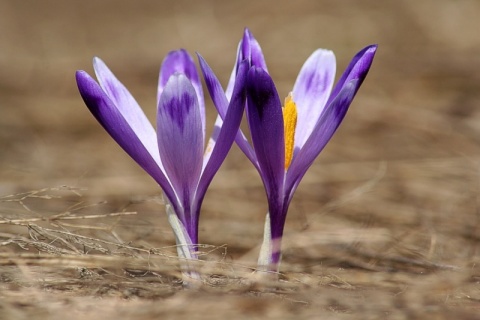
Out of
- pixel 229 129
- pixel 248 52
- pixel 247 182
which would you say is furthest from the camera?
pixel 247 182

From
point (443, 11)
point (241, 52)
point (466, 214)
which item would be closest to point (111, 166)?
point (466, 214)

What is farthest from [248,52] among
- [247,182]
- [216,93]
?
[247,182]

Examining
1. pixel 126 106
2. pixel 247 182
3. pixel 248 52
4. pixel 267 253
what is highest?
pixel 248 52

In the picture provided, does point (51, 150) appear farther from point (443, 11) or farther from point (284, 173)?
point (443, 11)

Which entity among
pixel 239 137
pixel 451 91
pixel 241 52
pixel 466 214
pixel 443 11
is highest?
pixel 443 11

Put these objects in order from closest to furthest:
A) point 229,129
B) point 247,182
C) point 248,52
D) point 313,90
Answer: point 229,129
point 248,52
point 313,90
point 247,182

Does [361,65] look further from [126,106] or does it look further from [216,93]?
[126,106]

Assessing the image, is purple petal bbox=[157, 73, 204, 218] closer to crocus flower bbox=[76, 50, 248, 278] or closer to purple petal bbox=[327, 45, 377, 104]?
crocus flower bbox=[76, 50, 248, 278]
